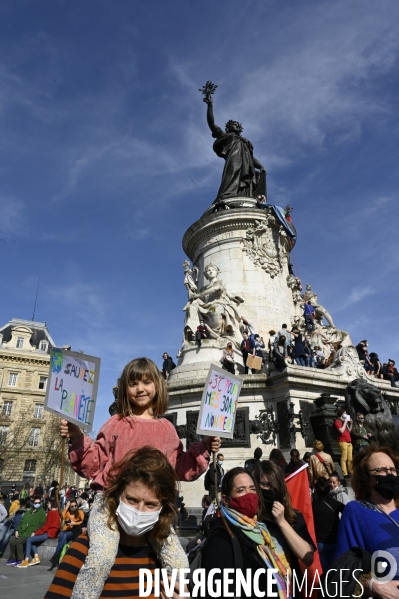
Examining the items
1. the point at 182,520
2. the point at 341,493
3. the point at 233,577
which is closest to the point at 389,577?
the point at 233,577

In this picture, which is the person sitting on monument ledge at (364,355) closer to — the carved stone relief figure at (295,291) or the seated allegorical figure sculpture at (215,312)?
the carved stone relief figure at (295,291)

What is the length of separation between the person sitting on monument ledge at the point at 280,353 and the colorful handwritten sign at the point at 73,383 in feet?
36.3

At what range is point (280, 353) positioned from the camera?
555 inches

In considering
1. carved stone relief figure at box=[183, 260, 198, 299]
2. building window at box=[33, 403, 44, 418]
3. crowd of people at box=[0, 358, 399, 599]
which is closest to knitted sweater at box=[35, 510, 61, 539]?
crowd of people at box=[0, 358, 399, 599]

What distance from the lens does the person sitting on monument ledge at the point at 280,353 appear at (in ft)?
44.5

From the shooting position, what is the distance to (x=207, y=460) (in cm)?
279

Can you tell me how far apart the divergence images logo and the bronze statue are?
20.2 m

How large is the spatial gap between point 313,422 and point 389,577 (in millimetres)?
10347

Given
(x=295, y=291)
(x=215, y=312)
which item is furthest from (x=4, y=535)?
(x=295, y=291)

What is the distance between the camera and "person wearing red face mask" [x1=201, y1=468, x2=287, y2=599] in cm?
232

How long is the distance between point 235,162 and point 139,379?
22.4 meters

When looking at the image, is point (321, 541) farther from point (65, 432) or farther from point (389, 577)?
point (65, 432)

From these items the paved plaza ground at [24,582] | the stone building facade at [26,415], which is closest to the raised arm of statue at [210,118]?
the paved plaza ground at [24,582]

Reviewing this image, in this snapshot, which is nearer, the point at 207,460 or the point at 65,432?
the point at 65,432
